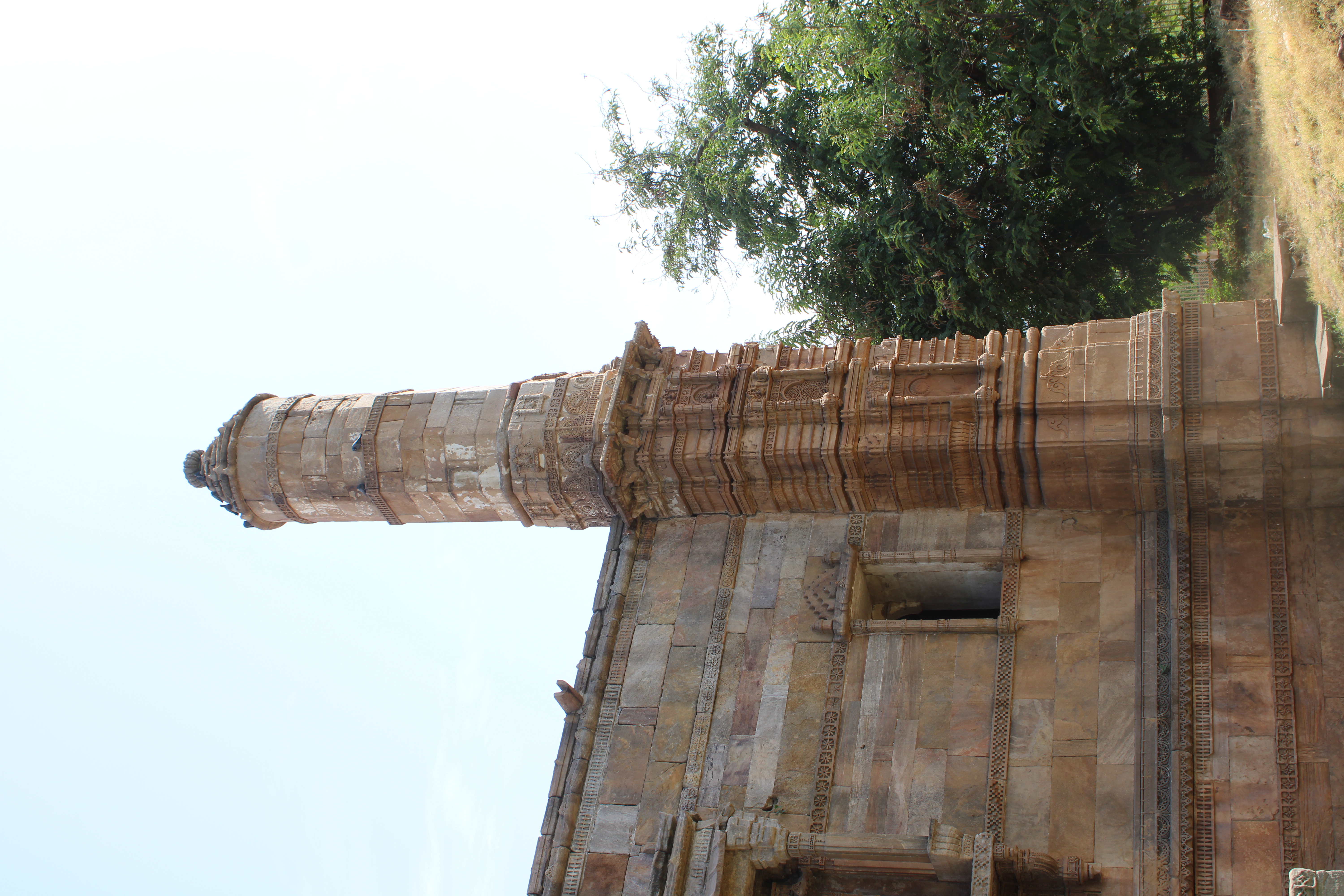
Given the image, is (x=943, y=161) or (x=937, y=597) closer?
(x=937, y=597)

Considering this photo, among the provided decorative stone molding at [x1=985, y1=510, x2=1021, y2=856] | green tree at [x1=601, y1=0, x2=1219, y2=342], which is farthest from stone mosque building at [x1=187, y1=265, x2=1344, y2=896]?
green tree at [x1=601, y1=0, x2=1219, y2=342]

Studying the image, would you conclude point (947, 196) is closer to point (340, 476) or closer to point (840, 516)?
point (840, 516)

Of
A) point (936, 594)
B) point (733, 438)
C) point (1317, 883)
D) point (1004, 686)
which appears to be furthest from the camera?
point (936, 594)

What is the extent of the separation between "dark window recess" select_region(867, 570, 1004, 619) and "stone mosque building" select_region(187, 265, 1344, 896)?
0.04 meters

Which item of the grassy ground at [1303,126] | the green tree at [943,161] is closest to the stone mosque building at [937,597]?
the grassy ground at [1303,126]

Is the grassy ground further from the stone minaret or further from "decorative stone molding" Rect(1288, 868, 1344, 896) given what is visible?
"decorative stone molding" Rect(1288, 868, 1344, 896)

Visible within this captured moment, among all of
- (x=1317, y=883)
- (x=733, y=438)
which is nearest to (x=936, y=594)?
(x=733, y=438)

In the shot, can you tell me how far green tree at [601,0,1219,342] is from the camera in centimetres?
1544

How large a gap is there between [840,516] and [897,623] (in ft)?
4.44

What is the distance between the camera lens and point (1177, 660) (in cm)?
929

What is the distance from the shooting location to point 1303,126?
7.48 m

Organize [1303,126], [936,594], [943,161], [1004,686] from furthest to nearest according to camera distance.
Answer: [943,161] < [936,594] < [1004,686] < [1303,126]

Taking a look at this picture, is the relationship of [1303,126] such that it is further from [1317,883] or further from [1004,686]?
[1004,686]

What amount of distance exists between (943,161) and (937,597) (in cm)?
849
